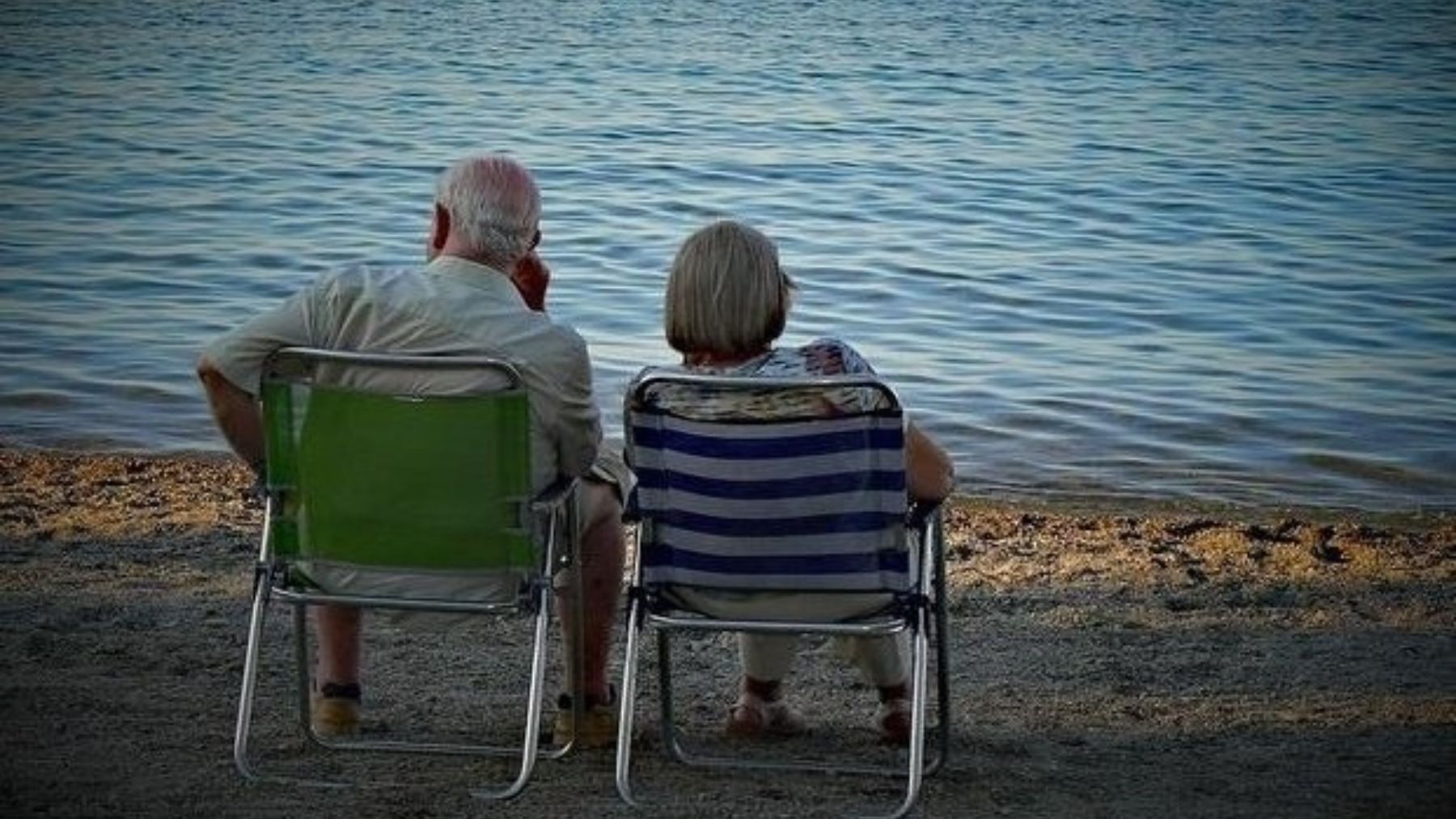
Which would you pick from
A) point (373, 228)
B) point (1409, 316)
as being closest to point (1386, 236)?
point (1409, 316)

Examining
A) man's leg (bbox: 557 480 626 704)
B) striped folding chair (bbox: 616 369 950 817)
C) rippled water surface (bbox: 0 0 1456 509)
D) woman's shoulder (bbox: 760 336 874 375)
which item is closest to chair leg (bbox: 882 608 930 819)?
striped folding chair (bbox: 616 369 950 817)

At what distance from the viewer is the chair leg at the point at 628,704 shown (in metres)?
5.09

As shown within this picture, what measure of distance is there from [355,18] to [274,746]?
29.0m

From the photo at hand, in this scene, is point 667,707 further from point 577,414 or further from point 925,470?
point 925,470

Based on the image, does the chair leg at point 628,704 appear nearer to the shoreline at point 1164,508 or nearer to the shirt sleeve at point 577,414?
the shirt sleeve at point 577,414

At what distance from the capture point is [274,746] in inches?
221

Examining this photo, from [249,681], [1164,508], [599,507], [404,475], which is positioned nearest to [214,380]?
[404,475]

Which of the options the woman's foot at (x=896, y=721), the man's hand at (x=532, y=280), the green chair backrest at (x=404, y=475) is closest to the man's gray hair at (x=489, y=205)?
the man's hand at (x=532, y=280)

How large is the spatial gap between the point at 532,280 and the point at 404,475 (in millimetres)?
703

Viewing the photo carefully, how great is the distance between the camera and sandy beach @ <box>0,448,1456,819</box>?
5266 mm

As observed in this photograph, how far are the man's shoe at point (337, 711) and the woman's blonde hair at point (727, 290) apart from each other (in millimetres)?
1163

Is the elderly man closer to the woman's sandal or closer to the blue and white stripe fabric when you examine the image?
the blue and white stripe fabric

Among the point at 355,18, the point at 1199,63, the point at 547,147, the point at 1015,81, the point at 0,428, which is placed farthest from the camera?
the point at 355,18

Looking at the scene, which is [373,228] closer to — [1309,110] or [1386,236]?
[1386,236]
